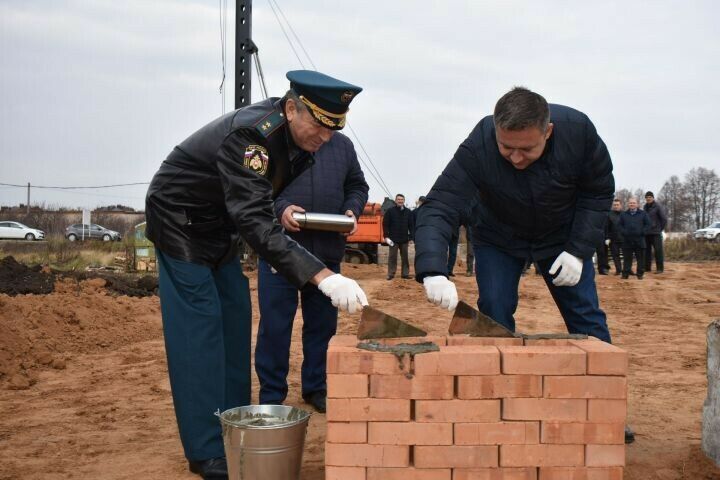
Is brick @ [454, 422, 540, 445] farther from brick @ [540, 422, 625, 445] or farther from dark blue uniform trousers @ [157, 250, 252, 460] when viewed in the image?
dark blue uniform trousers @ [157, 250, 252, 460]

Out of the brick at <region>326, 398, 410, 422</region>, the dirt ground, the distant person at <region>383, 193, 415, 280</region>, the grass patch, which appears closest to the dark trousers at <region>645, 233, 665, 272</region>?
the dirt ground

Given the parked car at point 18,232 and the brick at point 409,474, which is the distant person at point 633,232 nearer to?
the brick at point 409,474

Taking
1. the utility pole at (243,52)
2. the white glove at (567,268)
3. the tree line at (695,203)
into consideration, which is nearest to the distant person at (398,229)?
the utility pole at (243,52)

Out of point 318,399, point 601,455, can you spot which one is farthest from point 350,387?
point 318,399

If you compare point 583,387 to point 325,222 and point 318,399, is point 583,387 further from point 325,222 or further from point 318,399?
point 318,399

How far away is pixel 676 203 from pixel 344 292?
75062 millimetres

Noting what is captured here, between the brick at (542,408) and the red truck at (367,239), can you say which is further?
the red truck at (367,239)

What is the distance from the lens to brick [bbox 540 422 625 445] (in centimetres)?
276

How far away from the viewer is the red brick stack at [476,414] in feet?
8.97

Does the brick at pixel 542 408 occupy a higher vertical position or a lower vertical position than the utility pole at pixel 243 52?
lower

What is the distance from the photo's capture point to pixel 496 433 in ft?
9.02

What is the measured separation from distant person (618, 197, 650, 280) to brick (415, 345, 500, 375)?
46.9 feet

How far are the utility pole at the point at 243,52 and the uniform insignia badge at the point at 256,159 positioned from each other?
1157 centimetres

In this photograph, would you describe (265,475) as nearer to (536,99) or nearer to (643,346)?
(536,99)
